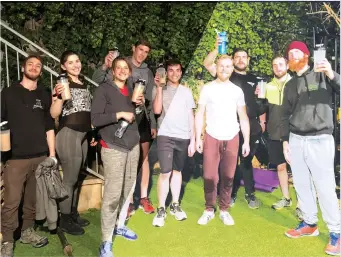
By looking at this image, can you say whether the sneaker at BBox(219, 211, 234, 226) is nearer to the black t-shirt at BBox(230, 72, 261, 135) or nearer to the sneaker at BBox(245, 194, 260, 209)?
the sneaker at BBox(245, 194, 260, 209)

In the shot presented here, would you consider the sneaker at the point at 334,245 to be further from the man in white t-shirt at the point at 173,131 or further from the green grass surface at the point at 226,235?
the man in white t-shirt at the point at 173,131

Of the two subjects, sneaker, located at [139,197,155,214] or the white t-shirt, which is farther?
sneaker, located at [139,197,155,214]

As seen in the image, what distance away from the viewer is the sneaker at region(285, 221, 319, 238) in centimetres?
327

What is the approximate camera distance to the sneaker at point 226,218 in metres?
3.29

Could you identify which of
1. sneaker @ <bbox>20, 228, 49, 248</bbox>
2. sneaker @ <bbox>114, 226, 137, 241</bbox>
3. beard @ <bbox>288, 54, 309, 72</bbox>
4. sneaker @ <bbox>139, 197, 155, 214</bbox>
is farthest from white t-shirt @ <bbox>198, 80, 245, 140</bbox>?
sneaker @ <bbox>20, 228, 49, 248</bbox>

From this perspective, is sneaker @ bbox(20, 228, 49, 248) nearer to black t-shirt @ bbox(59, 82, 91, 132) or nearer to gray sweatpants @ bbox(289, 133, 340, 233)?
black t-shirt @ bbox(59, 82, 91, 132)

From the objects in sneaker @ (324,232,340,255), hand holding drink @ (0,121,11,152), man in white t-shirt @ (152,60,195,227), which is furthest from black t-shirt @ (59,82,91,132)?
sneaker @ (324,232,340,255)

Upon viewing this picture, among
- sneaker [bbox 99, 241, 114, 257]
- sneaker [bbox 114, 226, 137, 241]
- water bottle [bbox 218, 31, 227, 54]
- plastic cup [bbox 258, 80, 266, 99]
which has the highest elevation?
water bottle [bbox 218, 31, 227, 54]

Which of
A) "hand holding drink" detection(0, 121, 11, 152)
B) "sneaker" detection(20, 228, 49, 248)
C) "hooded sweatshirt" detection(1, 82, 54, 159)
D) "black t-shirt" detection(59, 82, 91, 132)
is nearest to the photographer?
"hand holding drink" detection(0, 121, 11, 152)

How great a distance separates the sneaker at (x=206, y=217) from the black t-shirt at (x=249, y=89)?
0.65 meters

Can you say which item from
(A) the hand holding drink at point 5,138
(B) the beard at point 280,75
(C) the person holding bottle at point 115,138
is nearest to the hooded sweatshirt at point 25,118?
(A) the hand holding drink at point 5,138

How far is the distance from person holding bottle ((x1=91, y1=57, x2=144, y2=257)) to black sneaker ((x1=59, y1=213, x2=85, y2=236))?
25.4 inches

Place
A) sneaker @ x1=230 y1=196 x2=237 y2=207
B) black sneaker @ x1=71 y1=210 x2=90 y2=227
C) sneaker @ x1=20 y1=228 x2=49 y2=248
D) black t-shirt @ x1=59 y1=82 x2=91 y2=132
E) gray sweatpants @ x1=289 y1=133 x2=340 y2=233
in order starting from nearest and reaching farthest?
gray sweatpants @ x1=289 y1=133 x2=340 y2=233, sneaker @ x1=230 y1=196 x2=237 y2=207, black t-shirt @ x1=59 y1=82 x2=91 y2=132, sneaker @ x1=20 y1=228 x2=49 y2=248, black sneaker @ x1=71 y1=210 x2=90 y2=227

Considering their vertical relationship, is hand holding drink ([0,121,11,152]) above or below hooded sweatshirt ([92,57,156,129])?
below
